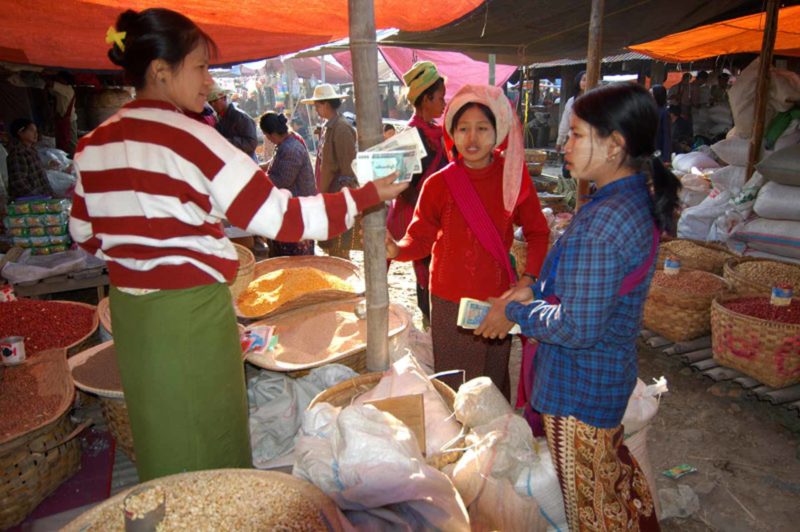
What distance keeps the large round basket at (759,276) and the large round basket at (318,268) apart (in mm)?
2718

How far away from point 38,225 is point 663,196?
4.80 meters

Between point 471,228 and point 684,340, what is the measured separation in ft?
7.87

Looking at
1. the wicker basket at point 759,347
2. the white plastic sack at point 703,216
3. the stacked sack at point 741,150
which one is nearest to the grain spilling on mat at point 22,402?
the wicker basket at point 759,347

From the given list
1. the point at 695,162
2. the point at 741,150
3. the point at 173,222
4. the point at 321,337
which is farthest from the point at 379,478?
the point at 695,162

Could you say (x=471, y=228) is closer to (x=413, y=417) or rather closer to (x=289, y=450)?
(x=413, y=417)

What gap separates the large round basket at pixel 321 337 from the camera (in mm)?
2416

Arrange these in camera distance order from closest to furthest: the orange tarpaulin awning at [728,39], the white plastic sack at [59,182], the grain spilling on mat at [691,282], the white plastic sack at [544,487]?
the white plastic sack at [544,487] → the grain spilling on mat at [691,282] → the orange tarpaulin awning at [728,39] → the white plastic sack at [59,182]

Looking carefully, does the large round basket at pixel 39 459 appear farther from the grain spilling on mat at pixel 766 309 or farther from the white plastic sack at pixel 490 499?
the grain spilling on mat at pixel 766 309

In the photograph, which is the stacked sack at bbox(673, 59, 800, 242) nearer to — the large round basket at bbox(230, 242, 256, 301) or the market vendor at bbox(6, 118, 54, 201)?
the large round basket at bbox(230, 242, 256, 301)

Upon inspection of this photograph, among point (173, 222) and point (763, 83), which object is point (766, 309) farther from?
point (173, 222)

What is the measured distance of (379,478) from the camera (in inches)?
52.6

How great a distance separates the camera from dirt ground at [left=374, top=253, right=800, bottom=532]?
7.72ft

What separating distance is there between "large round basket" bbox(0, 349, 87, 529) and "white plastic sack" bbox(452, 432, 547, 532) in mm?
1627

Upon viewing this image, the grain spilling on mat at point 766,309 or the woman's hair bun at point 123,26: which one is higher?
the woman's hair bun at point 123,26
